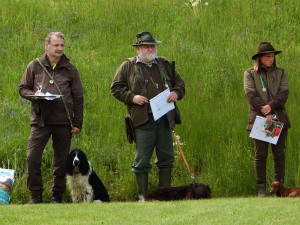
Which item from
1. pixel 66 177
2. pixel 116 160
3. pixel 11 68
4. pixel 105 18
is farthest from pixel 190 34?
pixel 66 177

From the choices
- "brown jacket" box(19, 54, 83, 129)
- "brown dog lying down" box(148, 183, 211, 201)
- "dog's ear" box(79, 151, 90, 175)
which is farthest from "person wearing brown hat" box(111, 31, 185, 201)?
"dog's ear" box(79, 151, 90, 175)

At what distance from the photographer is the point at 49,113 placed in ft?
40.2

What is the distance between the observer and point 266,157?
42.7ft

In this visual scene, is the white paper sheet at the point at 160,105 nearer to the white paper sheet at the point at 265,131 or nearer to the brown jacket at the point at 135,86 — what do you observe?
the brown jacket at the point at 135,86

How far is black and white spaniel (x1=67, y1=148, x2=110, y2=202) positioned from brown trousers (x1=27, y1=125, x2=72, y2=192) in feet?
0.35

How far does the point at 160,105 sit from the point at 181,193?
1235 mm

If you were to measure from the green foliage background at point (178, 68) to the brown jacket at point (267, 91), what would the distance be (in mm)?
1222

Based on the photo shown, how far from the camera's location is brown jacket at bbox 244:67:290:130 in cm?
1280

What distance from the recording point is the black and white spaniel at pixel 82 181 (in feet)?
Answer: 41.2

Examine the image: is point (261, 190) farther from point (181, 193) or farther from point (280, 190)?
point (181, 193)

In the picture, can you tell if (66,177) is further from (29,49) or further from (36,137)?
(29,49)

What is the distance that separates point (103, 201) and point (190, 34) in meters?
8.37

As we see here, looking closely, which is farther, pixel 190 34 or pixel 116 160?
pixel 190 34

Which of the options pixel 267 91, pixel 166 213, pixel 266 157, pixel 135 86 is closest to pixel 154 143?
pixel 135 86
